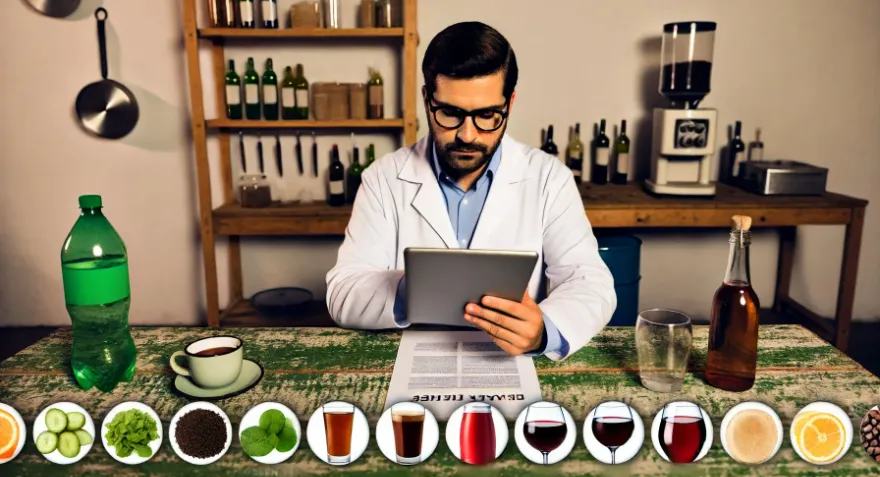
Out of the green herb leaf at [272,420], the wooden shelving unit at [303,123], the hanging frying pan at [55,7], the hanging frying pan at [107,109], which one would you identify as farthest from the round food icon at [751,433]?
the hanging frying pan at [55,7]

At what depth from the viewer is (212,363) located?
1.03 meters

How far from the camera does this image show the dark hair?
1.45 meters

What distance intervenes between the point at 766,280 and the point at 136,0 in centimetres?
362

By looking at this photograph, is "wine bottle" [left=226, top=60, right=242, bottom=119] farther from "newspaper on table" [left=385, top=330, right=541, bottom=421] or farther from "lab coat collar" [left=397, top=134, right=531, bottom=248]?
"newspaper on table" [left=385, top=330, right=541, bottom=421]

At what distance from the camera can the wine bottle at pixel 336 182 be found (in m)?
3.07

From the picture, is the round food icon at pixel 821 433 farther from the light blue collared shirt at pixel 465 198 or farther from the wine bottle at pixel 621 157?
the wine bottle at pixel 621 157

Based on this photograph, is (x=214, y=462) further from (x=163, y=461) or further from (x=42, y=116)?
(x=42, y=116)

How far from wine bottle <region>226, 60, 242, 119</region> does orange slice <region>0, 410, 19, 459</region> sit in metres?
2.30

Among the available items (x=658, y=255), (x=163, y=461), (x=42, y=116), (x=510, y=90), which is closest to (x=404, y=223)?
(x=510, y=90)

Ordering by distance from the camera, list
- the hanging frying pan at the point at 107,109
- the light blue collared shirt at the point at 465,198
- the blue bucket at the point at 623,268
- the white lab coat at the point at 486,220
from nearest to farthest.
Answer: the white lab coat at the point at 486,220 → the light blue collared shirt at the point at 465,198 → the blue bucket at the point at 623,268 → the hanging frying pan at the point at 107,109

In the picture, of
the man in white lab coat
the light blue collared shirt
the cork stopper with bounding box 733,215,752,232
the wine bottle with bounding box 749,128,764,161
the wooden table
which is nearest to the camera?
the wooden table

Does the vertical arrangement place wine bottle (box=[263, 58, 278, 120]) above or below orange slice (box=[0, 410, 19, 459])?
above

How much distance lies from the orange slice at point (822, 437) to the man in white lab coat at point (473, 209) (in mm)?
412

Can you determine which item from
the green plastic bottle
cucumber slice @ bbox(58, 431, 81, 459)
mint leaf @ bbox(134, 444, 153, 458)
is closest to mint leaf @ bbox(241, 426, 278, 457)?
mint leaf @ bbox(134, 444, 153, 458)
